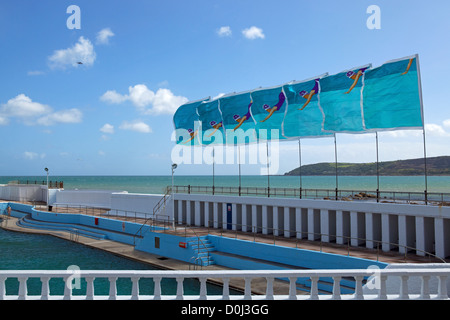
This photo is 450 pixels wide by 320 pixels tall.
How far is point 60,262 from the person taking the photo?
27.9 metres

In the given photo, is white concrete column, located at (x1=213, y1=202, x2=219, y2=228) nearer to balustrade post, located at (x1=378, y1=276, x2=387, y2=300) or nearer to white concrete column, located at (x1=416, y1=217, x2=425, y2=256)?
white concrete column, located at (x1=416, y1=217, x2=425, y2=256)

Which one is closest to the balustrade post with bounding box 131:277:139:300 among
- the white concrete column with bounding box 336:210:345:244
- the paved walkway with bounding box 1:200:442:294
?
the paved walkway with bounding box 1:200:442:294

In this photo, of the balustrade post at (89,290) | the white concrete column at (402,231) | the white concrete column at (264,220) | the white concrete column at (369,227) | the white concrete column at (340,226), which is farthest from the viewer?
the white concrete column at (264,220)

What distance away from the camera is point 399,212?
23188 millimetres

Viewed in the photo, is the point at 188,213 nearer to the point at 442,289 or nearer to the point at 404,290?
the point at 404,290

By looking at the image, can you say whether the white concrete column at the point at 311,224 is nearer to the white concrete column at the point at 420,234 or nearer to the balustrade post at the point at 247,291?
the white concrete column at the point at 420,234

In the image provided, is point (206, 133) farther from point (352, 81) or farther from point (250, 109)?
point (352, 81)

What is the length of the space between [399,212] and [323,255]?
517 centimetres

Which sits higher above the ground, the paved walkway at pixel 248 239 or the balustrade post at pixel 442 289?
the balustrade post at pixel 442 289

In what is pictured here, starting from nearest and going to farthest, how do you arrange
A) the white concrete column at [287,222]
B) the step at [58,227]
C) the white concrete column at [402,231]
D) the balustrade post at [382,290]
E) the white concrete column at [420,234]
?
1. the balustrade post at [382,290]
2. the white concrete column at [420,234]
3. the white concrete column at [402,231]
4. the white concrete column at [287,222]
5. the step at [58,227]

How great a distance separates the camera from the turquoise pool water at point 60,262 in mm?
20797

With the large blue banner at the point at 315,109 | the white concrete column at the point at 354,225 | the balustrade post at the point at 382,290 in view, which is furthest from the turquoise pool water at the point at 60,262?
the balustrade post at the point at 382,290
